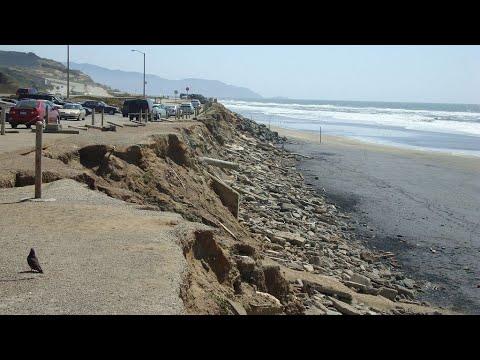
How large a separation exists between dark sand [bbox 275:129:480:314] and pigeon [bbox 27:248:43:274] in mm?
10490

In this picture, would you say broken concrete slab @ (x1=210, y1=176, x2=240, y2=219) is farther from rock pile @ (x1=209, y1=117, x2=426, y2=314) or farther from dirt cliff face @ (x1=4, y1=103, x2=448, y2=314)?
rock pile @ (x1=209, y1=117, x2=426, y2=314)

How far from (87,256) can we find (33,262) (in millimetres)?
1059

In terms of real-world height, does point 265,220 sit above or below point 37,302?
below

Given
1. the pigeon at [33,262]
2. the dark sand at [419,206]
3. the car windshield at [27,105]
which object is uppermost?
the car windshield at [27,105]

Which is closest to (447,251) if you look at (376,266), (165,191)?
(376,266)

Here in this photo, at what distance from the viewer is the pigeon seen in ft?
20.5

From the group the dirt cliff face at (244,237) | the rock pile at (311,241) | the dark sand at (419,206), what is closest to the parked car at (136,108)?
the dark sand at (419,206)

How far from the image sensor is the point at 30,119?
27.3m

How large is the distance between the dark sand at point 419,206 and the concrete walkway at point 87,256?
841 cm

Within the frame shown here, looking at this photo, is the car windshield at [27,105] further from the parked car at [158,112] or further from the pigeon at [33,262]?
the pigeon at [33,262]

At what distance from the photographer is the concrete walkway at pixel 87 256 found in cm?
560
